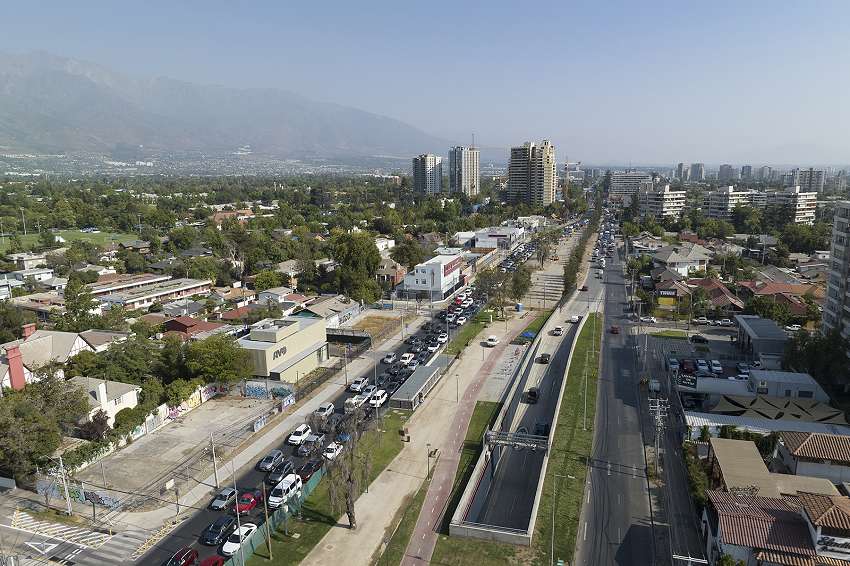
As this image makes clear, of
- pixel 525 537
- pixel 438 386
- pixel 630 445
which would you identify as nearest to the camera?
pixel 525 537

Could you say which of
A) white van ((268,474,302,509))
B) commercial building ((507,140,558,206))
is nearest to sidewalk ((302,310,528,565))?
white van ((268,474,302,509))

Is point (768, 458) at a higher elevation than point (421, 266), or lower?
lower

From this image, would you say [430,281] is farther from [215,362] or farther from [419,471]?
[419,471]

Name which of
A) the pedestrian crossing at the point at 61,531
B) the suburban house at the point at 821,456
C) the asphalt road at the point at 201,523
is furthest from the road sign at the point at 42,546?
the suburban house at the point at 821,456

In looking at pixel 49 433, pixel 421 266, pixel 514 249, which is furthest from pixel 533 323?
pixel 514 249

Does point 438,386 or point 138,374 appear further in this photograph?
point 438,386

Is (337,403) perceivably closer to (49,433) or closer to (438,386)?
(438,386)

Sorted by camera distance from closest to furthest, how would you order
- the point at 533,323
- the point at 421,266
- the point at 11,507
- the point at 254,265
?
the point at 11,507, the point at 533,323, the point at 421,266, the point at 254,265

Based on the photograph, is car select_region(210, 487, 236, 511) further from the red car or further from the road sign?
the road sign
